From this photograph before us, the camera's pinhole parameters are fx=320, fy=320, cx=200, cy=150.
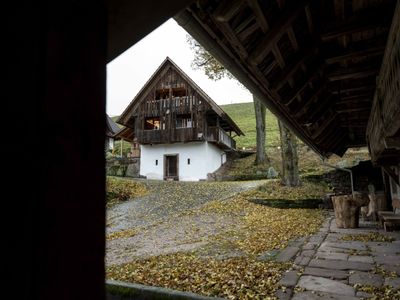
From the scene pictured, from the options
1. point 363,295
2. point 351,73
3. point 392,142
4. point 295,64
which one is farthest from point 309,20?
point 363,295

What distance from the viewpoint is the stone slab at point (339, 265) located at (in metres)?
4.63

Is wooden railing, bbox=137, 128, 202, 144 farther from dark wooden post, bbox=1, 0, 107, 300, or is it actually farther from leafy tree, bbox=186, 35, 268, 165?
dark wooden post, bbox=1, 0, 107, 300

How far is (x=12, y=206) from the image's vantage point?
59 cm

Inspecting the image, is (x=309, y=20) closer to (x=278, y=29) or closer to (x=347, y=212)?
(x=278, y=29)

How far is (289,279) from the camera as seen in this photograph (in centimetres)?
416

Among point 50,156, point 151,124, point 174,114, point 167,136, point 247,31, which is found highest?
point 174,114

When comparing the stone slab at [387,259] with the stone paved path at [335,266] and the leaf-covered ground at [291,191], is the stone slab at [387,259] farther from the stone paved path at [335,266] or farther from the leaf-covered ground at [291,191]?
the leaf-covered ground at [291,191]

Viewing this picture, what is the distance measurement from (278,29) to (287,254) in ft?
13.8

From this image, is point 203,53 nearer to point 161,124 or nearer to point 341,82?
point 161,124

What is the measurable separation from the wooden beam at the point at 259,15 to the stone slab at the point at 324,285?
9.79ft

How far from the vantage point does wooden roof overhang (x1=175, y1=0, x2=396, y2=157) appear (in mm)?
2270

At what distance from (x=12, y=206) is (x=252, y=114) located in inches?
2016

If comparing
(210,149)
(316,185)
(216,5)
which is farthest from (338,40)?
(210,149)

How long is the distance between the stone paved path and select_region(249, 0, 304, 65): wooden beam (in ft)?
8.66
